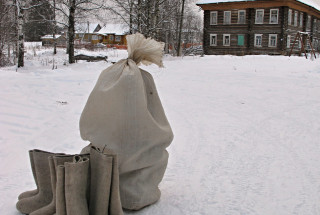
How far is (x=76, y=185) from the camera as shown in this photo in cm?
249

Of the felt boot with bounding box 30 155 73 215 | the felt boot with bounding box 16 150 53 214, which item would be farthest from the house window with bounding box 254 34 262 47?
the felt boot with bounding box 30 155 73 215

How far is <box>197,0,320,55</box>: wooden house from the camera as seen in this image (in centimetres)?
3219

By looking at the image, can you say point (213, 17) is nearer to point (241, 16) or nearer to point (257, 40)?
point (241, 16)

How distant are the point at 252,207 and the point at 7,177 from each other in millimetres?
2582

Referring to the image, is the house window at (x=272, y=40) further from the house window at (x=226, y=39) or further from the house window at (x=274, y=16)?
the house window at (x=226, y=39)

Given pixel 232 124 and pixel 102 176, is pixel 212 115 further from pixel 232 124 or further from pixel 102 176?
pixel 102 176

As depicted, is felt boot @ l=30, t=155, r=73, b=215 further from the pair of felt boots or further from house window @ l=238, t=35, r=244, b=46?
house window @ l=238, t=35, r=244, b=46

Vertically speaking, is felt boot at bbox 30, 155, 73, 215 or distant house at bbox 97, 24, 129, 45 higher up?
distant house at bbox 97, 24, 129, 45

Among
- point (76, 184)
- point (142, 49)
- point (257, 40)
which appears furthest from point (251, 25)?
point (76, 184)

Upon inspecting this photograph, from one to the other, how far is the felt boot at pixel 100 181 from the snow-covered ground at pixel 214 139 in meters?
0.61

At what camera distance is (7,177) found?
3.90 m

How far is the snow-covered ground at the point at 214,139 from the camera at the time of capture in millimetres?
3445

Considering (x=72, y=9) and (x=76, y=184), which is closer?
(x=76, y=184)

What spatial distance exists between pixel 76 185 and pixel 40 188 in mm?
595
